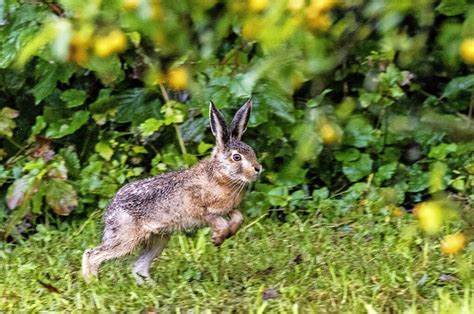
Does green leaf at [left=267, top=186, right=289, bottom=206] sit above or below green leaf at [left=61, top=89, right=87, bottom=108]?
below

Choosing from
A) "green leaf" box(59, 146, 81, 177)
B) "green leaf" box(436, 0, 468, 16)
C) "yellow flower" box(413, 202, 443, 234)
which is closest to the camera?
"yellow flower" box(413, 202, 443, 234)

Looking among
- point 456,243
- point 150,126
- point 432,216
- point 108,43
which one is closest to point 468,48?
point 432,216

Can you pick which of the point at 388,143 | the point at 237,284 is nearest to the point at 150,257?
the point at 237,284

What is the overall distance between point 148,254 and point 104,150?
6.16 feet

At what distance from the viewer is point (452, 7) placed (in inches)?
189

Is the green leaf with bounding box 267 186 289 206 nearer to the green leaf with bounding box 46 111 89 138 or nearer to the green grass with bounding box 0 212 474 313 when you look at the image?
the green grass with bounding box 0 212 474 313

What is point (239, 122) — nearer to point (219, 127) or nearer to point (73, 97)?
point (219, 127)

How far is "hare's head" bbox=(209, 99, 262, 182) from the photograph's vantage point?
5410 millimetres

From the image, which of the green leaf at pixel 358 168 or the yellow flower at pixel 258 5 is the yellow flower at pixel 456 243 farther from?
the green leaf at pixel 358 168

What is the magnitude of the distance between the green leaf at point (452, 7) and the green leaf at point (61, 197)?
3039 mm

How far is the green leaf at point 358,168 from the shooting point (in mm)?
7148

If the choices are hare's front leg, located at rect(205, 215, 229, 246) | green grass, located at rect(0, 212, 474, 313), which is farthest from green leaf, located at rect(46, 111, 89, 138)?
hare's front leg, located at rect(205, 215, 229, 246)

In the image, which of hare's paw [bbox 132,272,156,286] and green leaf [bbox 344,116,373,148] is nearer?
hare's paw [bbox 132,272,156,286]

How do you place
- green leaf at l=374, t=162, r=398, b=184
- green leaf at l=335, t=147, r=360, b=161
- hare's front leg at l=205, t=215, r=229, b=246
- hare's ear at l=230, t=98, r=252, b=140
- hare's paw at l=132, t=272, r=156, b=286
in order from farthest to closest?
1. green leaf at l=335, t=147, r=360, b=161
2. green leaf at l=374, t=162, r=398, b=184
3. hare's ear at l=230, t=98, r=252, b=140
4. hare's paw at l=132, t=272, r=156, b=286
5. hare's front leg at l=205, t=215, r=229, b=246
